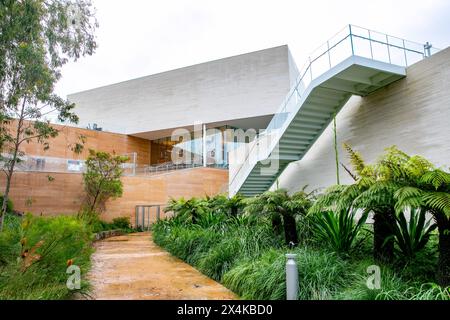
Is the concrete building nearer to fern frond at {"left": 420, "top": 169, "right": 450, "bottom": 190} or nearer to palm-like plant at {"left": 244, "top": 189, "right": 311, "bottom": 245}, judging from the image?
palm-like plant at {"left": 244, "top": 189, "right": 311, "bottom": 245}

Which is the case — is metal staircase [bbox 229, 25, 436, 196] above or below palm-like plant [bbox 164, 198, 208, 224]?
above

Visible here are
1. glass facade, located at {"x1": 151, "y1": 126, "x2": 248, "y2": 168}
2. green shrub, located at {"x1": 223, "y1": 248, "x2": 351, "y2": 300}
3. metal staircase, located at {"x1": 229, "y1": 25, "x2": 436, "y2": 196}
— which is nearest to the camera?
green shrub, located at {"x1": 223, "y1": 248, "x2": 351, "y2": 300}

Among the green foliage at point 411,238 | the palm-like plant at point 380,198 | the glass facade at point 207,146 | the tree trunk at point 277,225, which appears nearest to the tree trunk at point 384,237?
the palm-like plant at point 380,198

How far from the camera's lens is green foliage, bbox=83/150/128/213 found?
16406 millimetres

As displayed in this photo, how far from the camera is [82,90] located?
29.9m

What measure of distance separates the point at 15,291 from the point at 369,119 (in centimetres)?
975

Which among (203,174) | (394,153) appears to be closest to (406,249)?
(394,153)

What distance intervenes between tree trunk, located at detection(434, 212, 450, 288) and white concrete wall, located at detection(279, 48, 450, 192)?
4.54 metres

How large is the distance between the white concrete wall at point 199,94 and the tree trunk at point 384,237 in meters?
18.6

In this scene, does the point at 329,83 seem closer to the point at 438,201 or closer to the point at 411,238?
the point at 411,238

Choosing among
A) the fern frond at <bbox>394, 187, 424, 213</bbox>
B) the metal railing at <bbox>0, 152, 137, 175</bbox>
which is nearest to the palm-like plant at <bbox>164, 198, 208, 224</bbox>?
the fern frond at <bbox>394, 187, 424, 213</bbox>

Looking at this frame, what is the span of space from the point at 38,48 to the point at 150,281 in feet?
25.6

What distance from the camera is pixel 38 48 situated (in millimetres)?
9188

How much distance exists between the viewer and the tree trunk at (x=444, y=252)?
3598mm
